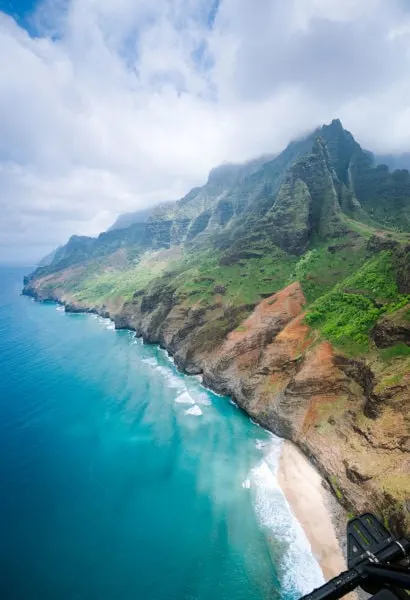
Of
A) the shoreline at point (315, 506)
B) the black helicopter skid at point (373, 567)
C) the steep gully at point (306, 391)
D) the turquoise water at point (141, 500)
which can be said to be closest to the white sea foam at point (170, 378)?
the turquoise water at point (141, 500)

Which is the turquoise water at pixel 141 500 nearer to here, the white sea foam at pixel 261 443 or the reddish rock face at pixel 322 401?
the white sea foam at pixel 261 443

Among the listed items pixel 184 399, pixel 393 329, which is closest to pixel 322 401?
pixel 393 329

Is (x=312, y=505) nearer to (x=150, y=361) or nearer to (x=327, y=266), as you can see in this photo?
(x=150, y=361)

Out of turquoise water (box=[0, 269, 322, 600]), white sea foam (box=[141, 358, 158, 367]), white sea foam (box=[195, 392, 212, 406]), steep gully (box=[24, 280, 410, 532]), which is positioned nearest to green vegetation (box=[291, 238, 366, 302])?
steep gully (box=[24, 280, 410, 532])

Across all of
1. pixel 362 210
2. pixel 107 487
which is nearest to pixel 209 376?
pixel 107 487

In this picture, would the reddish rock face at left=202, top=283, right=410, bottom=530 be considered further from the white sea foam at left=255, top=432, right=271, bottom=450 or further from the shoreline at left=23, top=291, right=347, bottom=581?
the white sea foam at left=255, top=432, right=271, bottom=450

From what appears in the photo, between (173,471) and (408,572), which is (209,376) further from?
(408,572)
